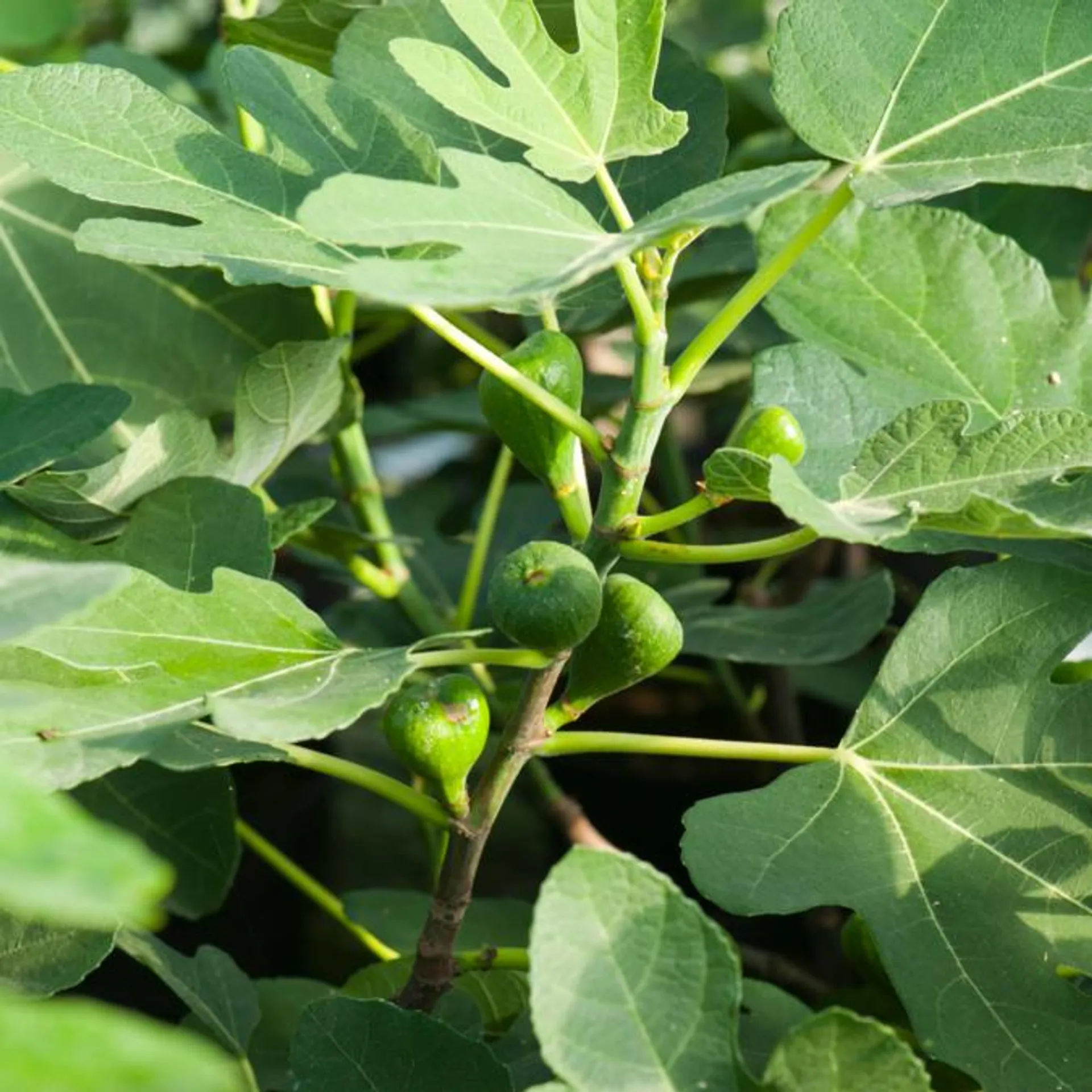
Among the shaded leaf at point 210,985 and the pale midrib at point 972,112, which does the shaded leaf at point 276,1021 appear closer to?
the shaded leaf at point 210,985

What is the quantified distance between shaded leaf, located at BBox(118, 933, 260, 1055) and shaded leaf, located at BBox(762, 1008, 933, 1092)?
403 mm

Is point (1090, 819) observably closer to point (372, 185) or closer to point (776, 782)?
point (776, 782)

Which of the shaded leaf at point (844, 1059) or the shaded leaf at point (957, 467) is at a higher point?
the shaded leaf at point (957, 467)

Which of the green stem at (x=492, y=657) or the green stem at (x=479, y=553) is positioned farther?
the green stem at (x=479, y=553)

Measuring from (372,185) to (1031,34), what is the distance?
1.26ft

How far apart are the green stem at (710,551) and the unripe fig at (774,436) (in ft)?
0.14

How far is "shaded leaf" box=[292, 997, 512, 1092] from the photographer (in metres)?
0.67

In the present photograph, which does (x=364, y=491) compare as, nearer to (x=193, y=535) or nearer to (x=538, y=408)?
(x=193, y=535)

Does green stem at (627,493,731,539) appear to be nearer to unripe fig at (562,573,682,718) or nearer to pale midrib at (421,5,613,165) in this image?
unripe fig at (562,573,682,718)

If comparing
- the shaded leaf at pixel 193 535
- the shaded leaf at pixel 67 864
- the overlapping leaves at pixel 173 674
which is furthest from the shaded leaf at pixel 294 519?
the shaded leaf at pixel 67 864

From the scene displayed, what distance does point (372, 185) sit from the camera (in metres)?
0.56

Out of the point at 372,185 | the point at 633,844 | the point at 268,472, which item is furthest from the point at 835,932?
the point at 372,185

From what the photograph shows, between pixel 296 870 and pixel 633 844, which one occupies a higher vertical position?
pixel 296 870

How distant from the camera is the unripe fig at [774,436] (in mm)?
701
